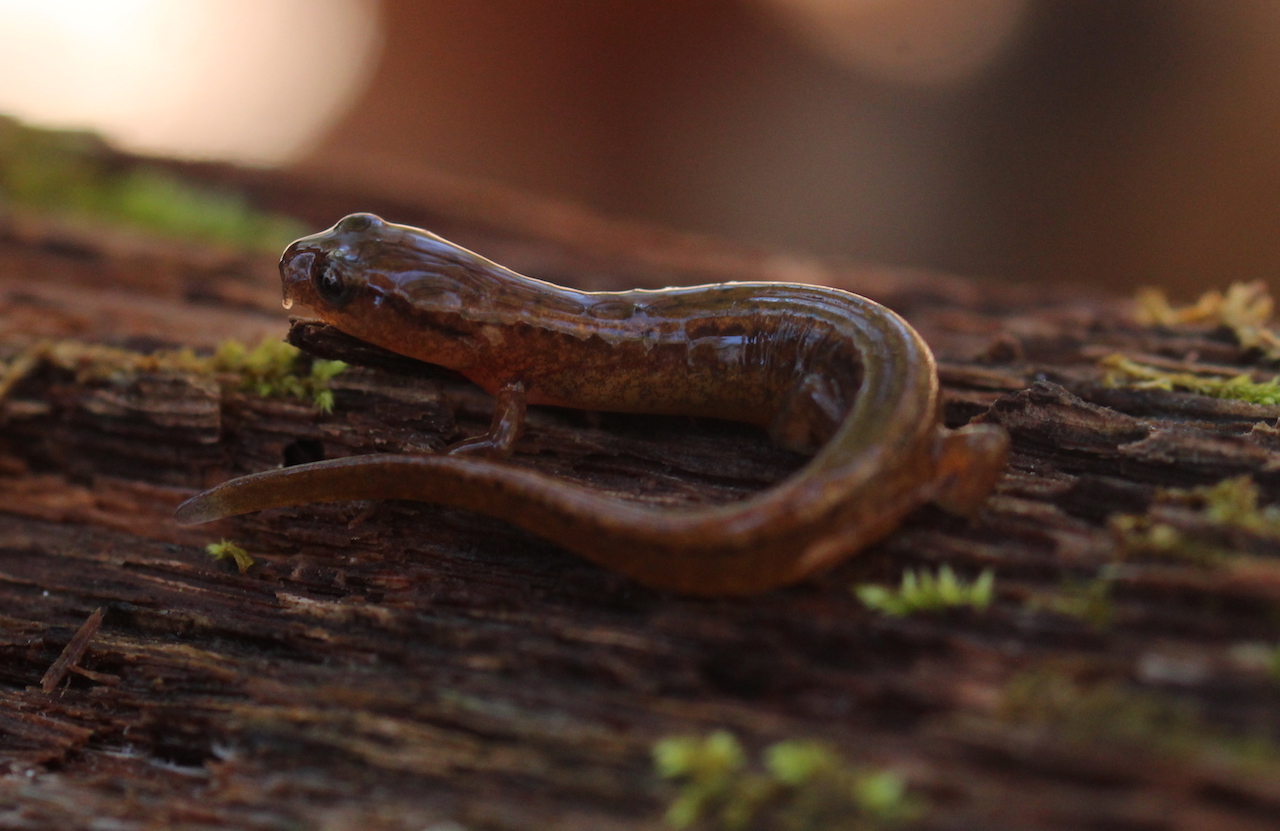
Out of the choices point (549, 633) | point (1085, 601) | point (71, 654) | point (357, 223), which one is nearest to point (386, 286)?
point (357, 223)

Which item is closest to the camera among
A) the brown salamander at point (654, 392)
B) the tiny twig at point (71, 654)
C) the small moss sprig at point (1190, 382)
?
the brown salamander at point (654, 392)

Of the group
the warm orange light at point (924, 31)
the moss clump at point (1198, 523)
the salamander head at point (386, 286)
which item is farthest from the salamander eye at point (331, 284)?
the warm orange light at point (924, 31)

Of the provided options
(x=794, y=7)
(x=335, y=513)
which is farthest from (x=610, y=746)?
(x=794, y=7)

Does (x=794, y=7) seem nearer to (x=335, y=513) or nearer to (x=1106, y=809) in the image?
(x=335, y=513)

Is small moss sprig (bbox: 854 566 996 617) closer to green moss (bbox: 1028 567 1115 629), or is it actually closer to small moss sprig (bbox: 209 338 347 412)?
green moss (bbox: 1028 567 1115 629)

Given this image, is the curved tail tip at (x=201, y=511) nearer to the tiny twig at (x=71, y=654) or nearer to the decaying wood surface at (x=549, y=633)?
the decaying wood surface at (x=549, y=633)

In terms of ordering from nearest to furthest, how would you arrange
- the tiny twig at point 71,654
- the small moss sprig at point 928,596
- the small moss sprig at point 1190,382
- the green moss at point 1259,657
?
the green moss at point 1259,657 → the small moss sprig at point 928,596 → the tiny twig at point 71,654 → the small moss sprig at point 1190,382
